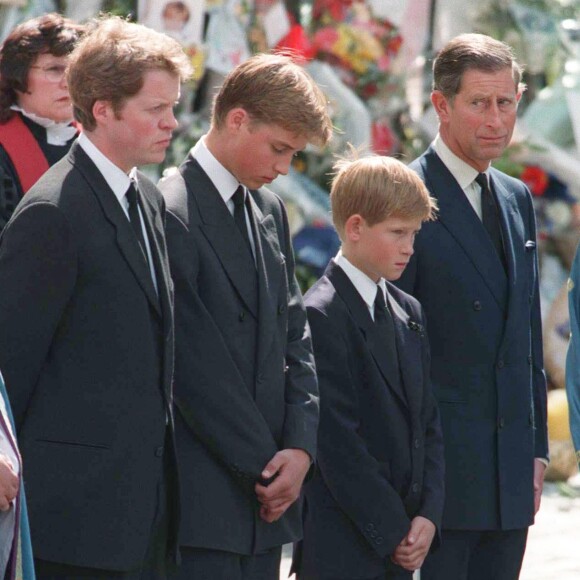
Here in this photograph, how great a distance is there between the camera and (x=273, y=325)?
3457mm

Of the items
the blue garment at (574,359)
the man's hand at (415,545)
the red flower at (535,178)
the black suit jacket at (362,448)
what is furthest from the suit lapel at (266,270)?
the red flower at (535,178)

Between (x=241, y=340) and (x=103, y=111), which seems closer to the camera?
(x=103, y=111)

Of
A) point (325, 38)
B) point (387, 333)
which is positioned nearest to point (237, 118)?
point (387, 333)

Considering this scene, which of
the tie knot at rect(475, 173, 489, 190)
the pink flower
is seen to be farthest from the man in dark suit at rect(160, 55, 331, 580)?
the pink flower

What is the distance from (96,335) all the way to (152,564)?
55 cm

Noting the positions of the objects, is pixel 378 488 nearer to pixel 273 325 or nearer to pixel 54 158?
pixel 273 325

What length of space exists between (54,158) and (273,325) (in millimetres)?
990

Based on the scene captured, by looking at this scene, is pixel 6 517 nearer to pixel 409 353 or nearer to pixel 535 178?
pixel 409 353

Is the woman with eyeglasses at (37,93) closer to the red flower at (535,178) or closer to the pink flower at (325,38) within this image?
the pink flower at (325,38)

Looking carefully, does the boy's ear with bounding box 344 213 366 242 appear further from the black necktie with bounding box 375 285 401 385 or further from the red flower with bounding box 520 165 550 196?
the red flower with bounding box 520 165 550 196

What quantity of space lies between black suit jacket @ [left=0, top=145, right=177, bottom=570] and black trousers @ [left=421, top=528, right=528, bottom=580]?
110 centimetres

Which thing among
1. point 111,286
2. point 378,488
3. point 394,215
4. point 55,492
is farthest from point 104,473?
point 394,215

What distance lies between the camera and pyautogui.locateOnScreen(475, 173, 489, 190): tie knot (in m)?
4.14

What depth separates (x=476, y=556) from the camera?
4051 mm
